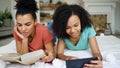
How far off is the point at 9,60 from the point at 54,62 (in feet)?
0.73

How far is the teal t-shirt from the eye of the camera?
1.43 m

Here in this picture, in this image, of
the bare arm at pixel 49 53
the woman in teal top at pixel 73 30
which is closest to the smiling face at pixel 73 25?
the woman in teal top at pixel 73 30

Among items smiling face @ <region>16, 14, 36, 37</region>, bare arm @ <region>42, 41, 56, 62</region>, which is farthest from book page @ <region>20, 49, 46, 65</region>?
smiling face @ <region>16, 14, 36, 37</region>

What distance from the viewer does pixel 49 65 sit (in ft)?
3.48

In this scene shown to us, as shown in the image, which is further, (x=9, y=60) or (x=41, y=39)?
(x=41, y=39)

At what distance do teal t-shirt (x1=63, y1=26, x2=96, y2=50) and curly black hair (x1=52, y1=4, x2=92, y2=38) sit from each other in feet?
0.12

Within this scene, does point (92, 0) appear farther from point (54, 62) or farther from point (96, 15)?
point (54, 62)

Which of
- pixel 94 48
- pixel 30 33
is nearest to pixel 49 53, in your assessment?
pixel 30 33

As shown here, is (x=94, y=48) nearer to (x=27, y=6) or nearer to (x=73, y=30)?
(x=73, y=30)

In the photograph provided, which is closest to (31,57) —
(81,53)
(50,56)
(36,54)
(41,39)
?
(36,54)

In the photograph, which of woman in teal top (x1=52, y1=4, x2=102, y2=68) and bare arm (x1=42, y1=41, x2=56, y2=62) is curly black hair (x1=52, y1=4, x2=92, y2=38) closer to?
woman in teal top (x1=52, y1=4, x2=102, y2=68)

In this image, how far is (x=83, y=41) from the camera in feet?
4.83

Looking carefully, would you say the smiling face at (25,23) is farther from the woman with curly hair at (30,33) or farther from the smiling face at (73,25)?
the smiling face at (73,25)

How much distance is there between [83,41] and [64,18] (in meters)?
0.28
